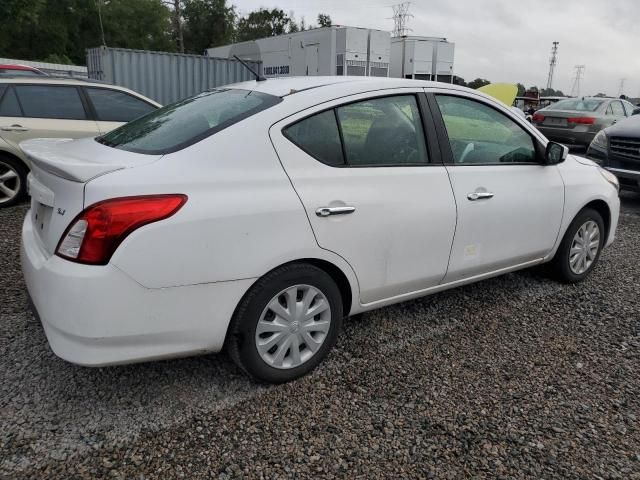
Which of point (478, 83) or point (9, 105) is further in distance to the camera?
point (478, 83)

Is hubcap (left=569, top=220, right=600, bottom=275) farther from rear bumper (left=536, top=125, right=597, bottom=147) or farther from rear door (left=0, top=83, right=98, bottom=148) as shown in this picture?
rear bumper (left=536, top=125, right=597, bottom=147)

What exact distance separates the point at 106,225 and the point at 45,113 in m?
4.99

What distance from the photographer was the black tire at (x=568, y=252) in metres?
4.17

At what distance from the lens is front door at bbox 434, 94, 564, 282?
3.34 meters

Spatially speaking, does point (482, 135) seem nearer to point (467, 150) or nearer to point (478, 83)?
point (467, 150)

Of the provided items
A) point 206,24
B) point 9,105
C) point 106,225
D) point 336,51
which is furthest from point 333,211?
point 206,24

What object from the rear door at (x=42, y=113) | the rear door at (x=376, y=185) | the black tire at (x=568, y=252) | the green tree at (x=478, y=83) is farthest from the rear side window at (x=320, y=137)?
the green tree at (x=478, y=83)

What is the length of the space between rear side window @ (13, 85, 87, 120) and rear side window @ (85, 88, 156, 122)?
18 centimetres

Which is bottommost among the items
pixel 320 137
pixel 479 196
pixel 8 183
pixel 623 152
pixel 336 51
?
pixel 8 183

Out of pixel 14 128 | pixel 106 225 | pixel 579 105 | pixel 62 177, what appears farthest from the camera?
pixel 579 105

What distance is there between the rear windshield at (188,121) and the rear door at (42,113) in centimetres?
363

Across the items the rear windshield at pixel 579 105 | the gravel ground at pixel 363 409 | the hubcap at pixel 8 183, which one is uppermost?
the rear windshield at pixel 579 105

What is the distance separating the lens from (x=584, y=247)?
436cm

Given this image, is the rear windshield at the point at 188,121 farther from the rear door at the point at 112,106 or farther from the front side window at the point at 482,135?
the rear door at the point at 112,106
